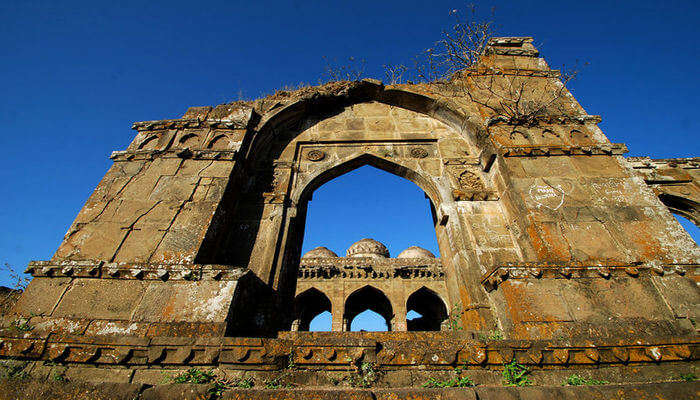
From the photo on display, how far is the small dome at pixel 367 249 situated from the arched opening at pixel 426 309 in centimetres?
316

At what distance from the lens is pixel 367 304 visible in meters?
15.2

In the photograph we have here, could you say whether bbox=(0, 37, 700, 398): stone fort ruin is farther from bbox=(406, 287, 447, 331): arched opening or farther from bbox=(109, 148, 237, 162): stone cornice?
bbox=(406, 287, 447, 331): arched opening

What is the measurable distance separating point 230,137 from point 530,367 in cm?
490

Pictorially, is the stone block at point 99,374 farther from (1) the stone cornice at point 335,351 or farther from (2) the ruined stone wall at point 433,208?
(2) the ruined stone wall at point 433,208

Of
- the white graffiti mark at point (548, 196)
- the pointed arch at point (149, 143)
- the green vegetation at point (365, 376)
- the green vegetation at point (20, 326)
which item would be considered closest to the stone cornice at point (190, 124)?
the pointed arch at point (149, 143)

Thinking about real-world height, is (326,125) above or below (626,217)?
above

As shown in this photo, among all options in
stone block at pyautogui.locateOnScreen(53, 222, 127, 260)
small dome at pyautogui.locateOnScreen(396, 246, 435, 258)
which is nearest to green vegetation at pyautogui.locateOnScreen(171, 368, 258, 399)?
stone block at pyautogui.locateOnScreen(53, 222, 127, 260)

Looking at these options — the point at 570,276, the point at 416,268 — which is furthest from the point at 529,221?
the point at 416,268

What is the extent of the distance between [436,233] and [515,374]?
2937mm

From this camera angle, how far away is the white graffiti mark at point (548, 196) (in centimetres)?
394

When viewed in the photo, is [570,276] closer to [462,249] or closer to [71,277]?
[462,249]

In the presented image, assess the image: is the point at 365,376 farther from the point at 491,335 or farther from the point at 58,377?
the point at 58,377

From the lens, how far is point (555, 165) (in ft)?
14.3

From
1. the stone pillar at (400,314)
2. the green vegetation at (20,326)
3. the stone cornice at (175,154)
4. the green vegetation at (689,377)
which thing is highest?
the stone pillar at (400,314)
